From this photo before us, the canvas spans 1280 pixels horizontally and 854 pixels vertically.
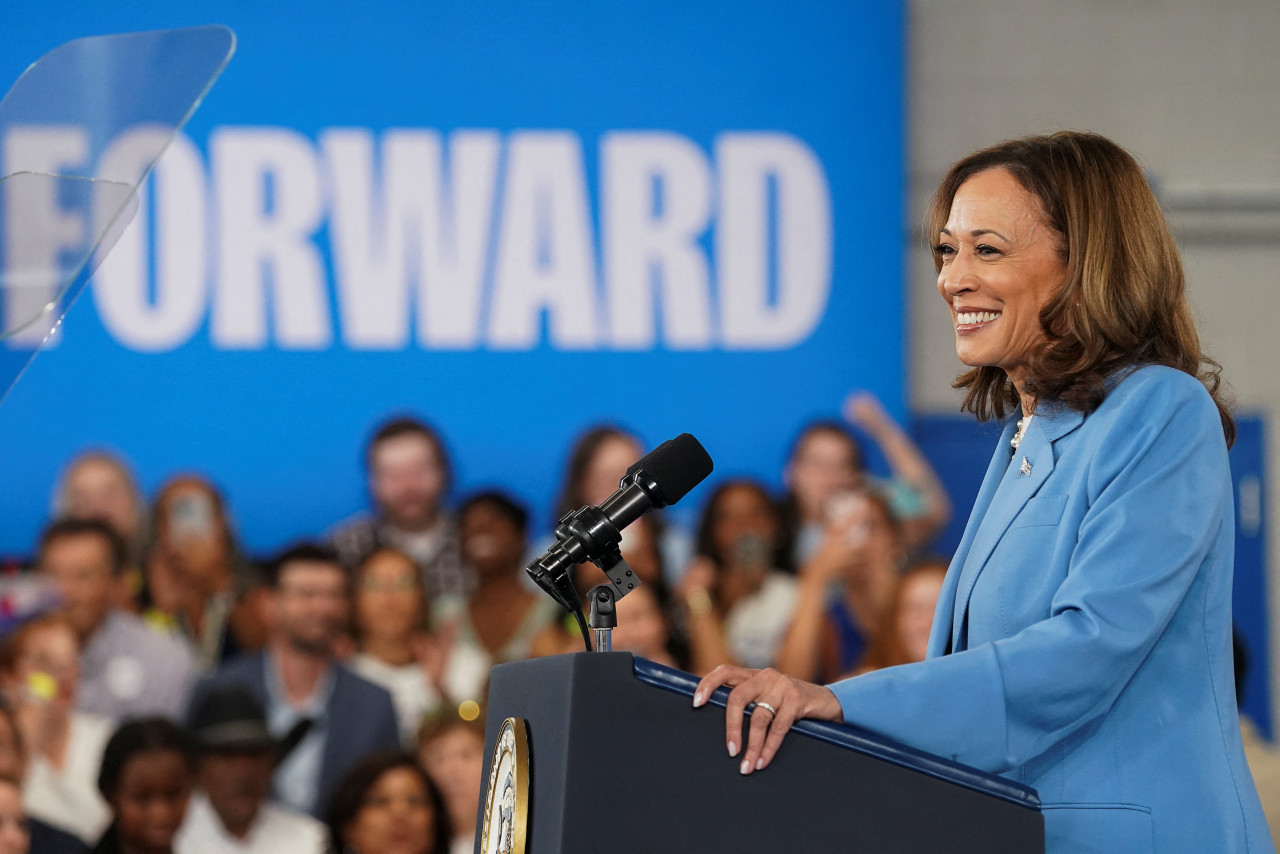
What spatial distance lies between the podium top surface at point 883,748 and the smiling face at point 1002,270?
1.56ft

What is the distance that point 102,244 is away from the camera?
51.5 inches

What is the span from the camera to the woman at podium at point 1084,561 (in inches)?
46.5

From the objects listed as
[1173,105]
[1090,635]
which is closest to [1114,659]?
[1090,635]

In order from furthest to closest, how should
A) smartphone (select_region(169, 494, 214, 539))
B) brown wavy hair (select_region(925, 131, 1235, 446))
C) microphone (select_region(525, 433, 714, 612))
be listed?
smartphone (select_region(169, 494, 214, 539)), brown wavy hair (select_region(925, 131, 1235, 446)), microphone (select_region(525, 433, 714, 612))

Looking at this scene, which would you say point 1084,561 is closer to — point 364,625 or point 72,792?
point 364,625

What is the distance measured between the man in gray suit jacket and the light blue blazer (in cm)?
339

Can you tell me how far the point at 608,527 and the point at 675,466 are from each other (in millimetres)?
110

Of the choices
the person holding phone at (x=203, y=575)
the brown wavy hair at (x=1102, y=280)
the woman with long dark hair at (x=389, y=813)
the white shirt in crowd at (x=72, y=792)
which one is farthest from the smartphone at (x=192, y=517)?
the brown wavy hair at (x=1102, y=280)

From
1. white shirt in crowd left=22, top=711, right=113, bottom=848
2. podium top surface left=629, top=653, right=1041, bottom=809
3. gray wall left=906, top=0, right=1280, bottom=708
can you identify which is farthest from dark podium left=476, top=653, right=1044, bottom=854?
gray wall left=906, top=0, right=1280, bottom=708

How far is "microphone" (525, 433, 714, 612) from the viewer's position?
3.82 ft

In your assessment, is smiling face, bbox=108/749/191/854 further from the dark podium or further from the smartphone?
the dark podium

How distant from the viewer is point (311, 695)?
4457 millimetres

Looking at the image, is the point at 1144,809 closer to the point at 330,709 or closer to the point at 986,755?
the point at 986,755

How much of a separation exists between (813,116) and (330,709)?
2.70 meters
